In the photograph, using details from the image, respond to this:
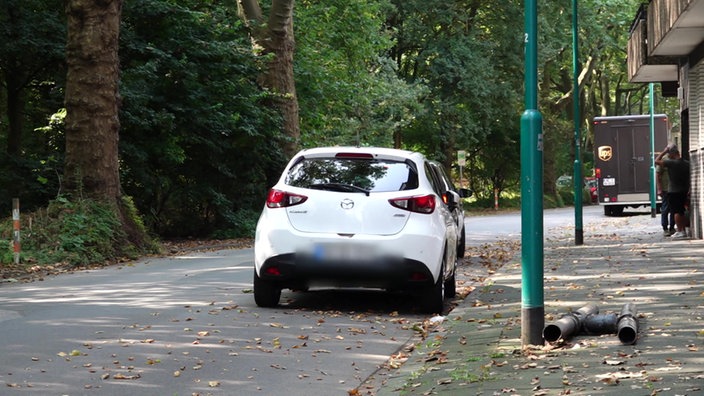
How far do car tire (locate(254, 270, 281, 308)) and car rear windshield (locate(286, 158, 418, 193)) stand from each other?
1087 millimetres

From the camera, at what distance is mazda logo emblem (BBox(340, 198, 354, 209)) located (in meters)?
11.3

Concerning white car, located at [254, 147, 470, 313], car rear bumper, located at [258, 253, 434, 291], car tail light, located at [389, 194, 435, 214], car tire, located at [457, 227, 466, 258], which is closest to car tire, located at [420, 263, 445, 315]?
white car, located at [254, 147, 470, 313]

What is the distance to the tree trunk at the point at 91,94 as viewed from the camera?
20.1 meters

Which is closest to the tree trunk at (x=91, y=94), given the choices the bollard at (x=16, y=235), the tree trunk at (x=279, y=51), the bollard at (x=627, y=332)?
the bollard at (x=16, y=235)

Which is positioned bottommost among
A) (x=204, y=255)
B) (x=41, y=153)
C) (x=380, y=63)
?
(x=204, y=255)

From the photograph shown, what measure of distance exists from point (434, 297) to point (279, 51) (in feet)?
68.9

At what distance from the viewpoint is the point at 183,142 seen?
28.6 meters

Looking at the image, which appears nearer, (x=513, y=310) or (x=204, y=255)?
(x=513, y=310)

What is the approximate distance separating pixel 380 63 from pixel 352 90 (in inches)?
405

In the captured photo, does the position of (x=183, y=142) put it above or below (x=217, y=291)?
above

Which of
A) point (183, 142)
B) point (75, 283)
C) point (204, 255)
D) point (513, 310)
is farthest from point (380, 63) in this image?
point (513, 310)

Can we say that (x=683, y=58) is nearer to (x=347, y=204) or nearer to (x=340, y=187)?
(x=340, y=187)

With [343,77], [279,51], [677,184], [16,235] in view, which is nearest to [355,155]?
[16,235]

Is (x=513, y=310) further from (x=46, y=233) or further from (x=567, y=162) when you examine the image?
(x=567, y=162)
